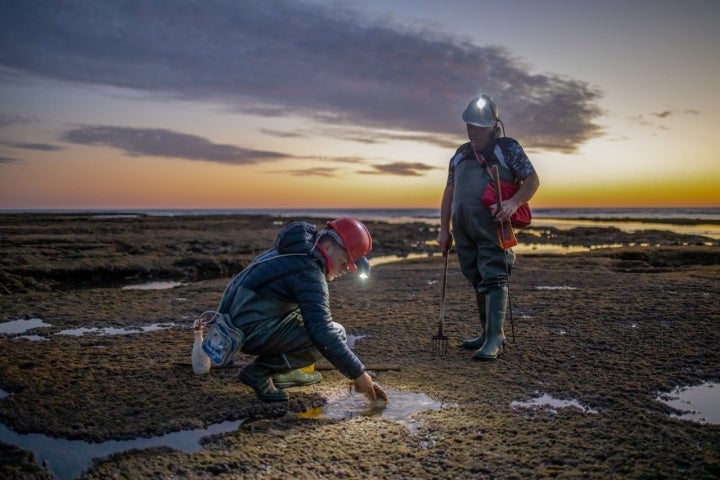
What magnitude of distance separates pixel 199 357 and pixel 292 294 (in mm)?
1298

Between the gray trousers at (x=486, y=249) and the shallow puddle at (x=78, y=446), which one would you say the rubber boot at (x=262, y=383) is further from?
the gray trousers at (x=486, y=249)

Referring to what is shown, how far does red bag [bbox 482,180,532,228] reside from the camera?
474 centimetres

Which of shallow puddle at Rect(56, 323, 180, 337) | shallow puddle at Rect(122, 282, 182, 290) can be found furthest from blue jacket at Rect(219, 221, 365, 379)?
shallow puddle at Rect(122, 282, 182, 290)

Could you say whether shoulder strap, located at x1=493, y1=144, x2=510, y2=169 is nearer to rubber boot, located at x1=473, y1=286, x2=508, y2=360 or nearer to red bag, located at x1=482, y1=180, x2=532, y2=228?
red bag, located at x1=482, y1=180, x2=532, y2=228

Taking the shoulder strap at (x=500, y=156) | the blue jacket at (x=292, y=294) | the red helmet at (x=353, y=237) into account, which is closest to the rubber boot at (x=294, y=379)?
the blue jacket at (x=292, y=294)

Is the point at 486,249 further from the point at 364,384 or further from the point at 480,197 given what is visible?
the point at 364,384

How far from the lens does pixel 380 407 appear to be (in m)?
3.66

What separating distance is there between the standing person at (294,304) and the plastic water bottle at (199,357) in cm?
66

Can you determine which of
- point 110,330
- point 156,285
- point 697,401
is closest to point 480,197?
point 697,401

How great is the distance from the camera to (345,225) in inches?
138

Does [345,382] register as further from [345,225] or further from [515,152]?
[515,152]

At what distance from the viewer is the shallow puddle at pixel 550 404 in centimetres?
360

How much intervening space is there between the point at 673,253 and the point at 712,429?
13.2m

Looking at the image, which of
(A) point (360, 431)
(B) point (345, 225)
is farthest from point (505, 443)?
(B) point (345, 225)
